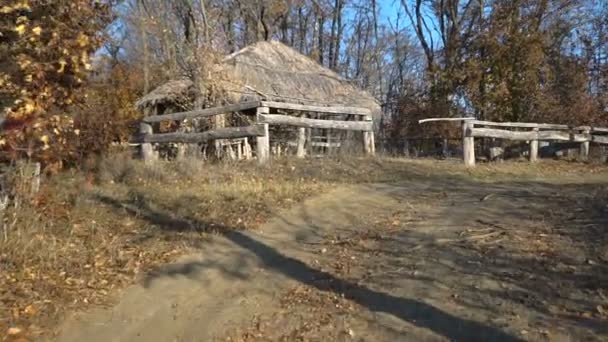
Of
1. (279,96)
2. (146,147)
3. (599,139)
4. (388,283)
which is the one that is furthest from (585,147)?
(388,283)

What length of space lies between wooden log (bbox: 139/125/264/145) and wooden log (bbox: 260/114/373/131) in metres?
0.33

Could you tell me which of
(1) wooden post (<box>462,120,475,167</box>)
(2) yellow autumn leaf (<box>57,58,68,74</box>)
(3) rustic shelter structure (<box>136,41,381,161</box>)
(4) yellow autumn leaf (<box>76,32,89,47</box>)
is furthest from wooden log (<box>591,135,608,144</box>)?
(2) yellow autumn leaf (<box>57,58,68,74</box>)

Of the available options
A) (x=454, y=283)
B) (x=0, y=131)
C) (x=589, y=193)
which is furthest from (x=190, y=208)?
(x=589, y=193)

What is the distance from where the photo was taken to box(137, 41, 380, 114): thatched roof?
851 inches

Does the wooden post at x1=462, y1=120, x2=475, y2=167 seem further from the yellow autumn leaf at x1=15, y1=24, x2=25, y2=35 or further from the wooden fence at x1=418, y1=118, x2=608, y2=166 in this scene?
the yellow autumn leaf at x1=15, y1=24, x2=25, y2=35

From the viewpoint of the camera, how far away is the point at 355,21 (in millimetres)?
45438

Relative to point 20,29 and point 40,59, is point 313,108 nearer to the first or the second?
point 40,59

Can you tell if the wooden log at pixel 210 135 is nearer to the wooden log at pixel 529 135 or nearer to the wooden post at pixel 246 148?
the wooden post at pixel 246 148

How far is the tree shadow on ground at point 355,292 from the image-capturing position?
503cm

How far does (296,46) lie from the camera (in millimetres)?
44250

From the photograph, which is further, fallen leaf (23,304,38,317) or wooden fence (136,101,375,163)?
wooden fence (136,101,375,163)

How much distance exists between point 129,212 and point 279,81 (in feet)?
46.1

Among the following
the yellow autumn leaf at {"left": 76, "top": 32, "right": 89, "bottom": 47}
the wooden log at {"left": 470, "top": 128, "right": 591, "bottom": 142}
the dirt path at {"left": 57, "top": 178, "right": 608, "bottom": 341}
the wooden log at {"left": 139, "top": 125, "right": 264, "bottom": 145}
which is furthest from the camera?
the wooden log at {"left": 470, "top": 128, "right": 591, "bottom": 142}

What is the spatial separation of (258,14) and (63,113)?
32.2 m
